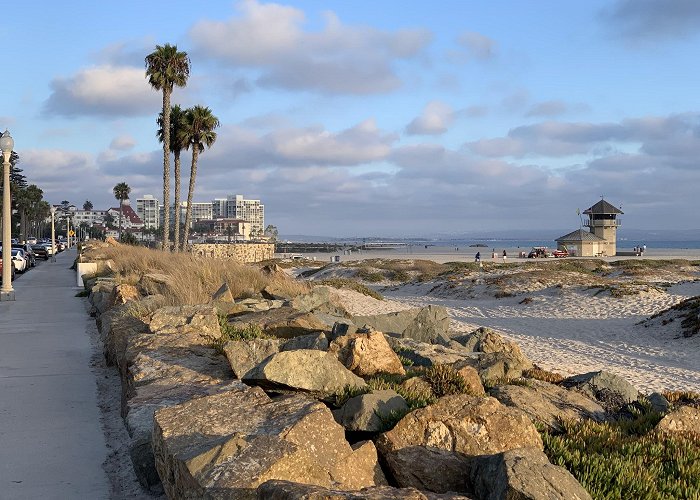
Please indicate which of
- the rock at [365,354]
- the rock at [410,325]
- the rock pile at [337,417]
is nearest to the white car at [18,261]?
the rock at [410,325]

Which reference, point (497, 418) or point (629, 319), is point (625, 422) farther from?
point (629, 319)

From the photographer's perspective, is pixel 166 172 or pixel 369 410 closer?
pixel 369 410

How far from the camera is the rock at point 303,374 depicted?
578 cm

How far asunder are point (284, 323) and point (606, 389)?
4.22 meters

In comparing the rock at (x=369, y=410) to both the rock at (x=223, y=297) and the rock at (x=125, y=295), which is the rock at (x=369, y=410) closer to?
the rock at (x=223, y=297)

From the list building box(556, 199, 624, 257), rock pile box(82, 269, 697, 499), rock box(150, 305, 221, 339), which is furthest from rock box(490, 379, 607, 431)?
building box(556, 199, 624, 257)

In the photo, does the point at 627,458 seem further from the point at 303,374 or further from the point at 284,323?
the point at 284,323

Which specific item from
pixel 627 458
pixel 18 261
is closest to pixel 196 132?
pixel 18 261

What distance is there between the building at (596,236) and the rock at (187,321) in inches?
2571

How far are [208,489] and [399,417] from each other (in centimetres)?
182

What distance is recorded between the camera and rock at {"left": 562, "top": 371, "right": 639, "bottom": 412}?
23.7ft

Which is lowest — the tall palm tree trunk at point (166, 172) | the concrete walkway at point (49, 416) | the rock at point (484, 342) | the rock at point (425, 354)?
the concrete walkway at point (49, 416)

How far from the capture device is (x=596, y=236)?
71188 mm

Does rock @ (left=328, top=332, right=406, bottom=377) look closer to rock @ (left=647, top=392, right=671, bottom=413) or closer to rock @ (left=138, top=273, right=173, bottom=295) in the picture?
rock @ (left=647, top=392, right=671, bottom=413)
